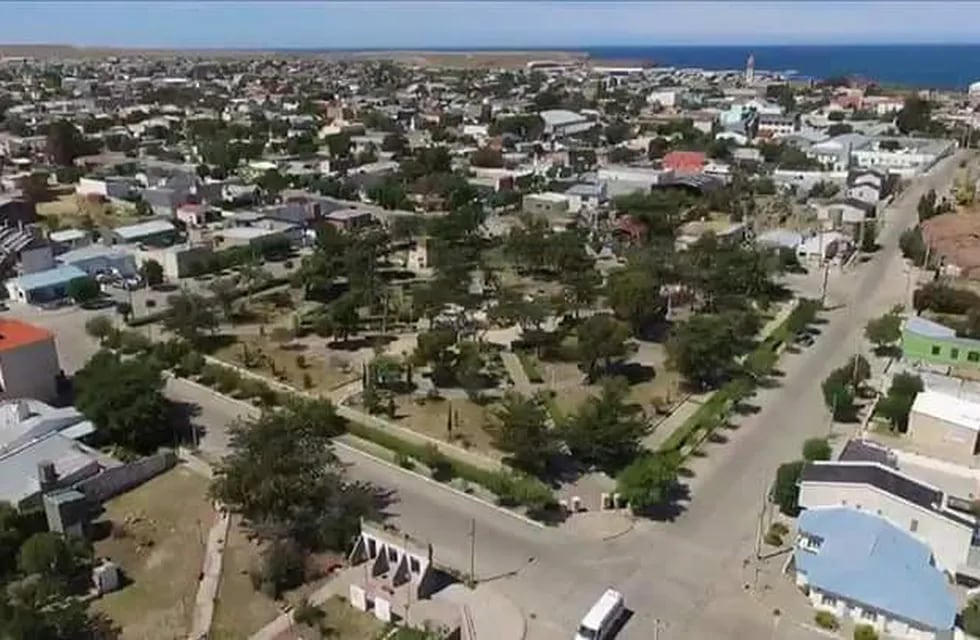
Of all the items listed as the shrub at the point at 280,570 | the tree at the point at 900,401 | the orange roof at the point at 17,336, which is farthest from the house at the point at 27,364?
the tree at the point at 900,401

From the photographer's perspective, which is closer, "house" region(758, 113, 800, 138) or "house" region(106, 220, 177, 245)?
"house" region(106, 220, 177, 245)

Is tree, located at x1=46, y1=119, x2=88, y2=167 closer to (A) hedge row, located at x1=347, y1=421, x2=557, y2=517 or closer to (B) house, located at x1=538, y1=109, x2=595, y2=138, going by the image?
(B) house, located at x1=538, y1=109, x2=595, y2=138

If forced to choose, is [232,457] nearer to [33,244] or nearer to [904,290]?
[33,244]

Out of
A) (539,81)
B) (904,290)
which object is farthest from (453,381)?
(539,81)

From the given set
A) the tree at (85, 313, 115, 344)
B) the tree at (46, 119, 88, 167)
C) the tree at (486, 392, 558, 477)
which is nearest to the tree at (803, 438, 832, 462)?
the tree at (486, 392, 558, 477)

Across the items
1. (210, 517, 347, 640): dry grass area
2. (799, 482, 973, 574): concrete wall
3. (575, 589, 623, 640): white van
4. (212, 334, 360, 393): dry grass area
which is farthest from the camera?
(212, 334, 360, 393): dry grass area

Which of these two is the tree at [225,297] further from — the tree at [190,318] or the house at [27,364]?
the house at [27,364]
